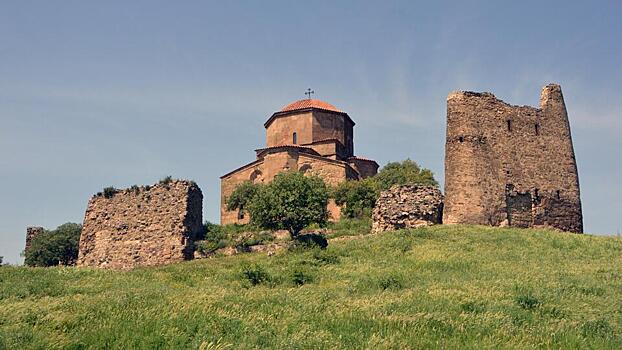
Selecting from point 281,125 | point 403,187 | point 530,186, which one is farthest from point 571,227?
point 281,125

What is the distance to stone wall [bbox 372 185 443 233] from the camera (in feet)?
81.9

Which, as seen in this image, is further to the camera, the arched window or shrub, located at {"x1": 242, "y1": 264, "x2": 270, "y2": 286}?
the arched window

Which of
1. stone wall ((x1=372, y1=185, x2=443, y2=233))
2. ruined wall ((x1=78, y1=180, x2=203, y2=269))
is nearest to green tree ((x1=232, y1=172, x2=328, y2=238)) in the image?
stone wall ((x1=372, y1=185, x2=443, y2=233))

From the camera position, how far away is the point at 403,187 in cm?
2586

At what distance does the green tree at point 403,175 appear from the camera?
1522 inches

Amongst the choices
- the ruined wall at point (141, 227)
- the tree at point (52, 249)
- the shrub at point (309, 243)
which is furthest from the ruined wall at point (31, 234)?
the shrub at point (309, 243)

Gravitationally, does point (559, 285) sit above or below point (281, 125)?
below

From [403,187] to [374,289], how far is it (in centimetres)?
1155

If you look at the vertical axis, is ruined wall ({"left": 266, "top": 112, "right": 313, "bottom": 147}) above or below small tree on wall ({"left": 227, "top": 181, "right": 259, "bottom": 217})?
above

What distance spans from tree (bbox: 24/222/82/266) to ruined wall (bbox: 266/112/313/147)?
16398 mm

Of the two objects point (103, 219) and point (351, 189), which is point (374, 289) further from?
point (351, 189)

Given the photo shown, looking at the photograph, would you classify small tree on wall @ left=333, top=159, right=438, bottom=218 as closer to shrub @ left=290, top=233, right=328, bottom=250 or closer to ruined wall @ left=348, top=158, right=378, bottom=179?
ruined wall @ left=348, top=158, right=378, bottom=179

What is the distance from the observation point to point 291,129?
46.0 meters

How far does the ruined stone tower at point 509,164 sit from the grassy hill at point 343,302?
4153 millimetres
